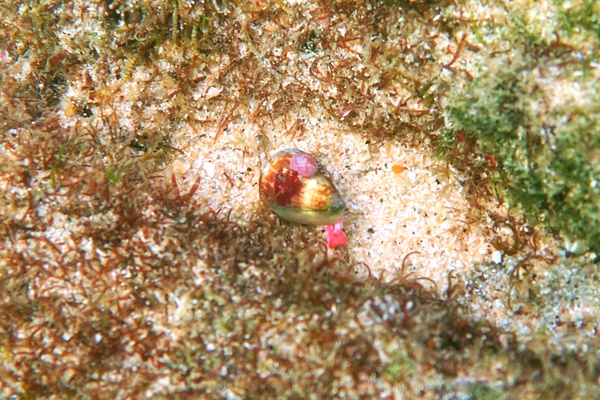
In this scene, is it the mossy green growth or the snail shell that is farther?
the snail shell

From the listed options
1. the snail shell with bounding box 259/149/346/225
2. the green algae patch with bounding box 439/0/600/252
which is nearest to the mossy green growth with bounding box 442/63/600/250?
the green algae patch with bounding box 439/0/600/252

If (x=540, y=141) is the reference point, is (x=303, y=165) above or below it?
below

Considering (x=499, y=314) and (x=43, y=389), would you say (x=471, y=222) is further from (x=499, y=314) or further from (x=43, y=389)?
(x=43, y=389)

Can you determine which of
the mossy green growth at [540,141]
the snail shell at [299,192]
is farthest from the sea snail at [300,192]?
the mossy green growth at [540,141]

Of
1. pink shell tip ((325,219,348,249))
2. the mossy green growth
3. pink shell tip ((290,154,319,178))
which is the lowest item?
pink shell tip ((325,219,348,249))

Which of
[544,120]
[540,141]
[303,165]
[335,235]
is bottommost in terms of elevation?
[335,235]

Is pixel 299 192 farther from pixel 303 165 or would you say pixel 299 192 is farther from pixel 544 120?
pixel 544 120

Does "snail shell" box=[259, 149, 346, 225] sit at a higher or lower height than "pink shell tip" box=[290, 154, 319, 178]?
lower

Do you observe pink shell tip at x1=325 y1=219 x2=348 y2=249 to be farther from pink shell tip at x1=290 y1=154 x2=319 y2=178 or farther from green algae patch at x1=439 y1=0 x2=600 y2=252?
green algae patch at x1=439 y1=0 x2=600 y2=252

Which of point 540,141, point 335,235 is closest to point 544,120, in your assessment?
point 540,141
